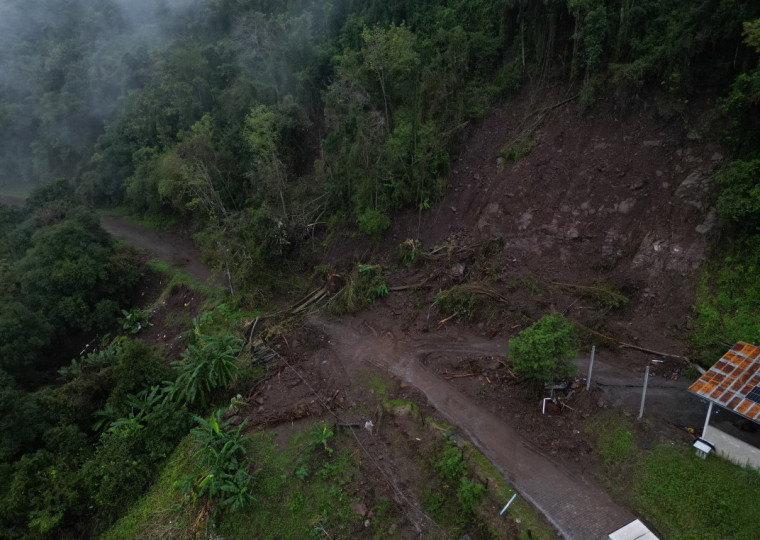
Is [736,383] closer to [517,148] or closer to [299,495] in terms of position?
[299,495]

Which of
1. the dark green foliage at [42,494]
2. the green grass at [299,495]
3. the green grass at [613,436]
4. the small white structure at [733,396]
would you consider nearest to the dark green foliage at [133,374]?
the dark green foliage at [42,494]

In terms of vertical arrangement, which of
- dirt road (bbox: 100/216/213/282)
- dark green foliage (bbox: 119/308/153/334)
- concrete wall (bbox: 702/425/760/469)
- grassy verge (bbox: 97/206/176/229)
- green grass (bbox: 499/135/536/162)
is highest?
green grass (bbox: 499/135/536/162)

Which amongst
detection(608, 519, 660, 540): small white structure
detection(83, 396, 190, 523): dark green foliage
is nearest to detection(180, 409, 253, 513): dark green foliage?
detection(83, 396, 190, 523): dark green foliage

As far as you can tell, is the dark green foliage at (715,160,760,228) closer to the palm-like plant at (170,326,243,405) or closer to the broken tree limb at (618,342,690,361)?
the broken tree limb at (618,342,690,361)

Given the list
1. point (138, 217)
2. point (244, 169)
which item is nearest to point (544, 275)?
point (244, 169)

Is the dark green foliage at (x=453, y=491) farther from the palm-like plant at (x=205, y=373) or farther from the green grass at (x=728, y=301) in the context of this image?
the palm-like plant at (x=205, y=373)

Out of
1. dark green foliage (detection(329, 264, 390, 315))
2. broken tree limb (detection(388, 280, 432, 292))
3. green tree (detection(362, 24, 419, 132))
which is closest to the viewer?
broken tree limb (detection(388, 280, 432, 292))

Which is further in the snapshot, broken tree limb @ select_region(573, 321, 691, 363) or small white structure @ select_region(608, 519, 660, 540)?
broken tree limb @ select_region(573, 321, 691, 363)
